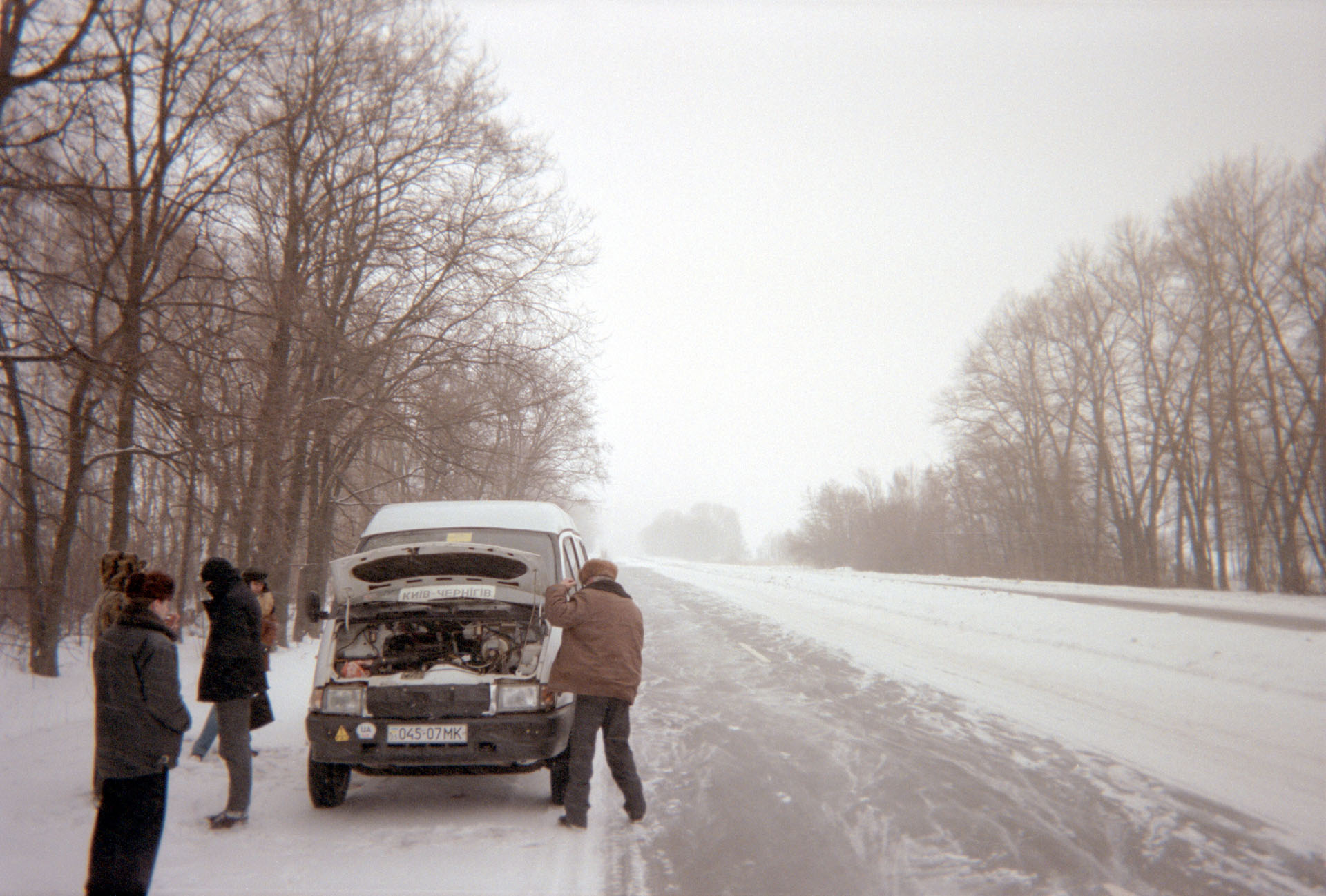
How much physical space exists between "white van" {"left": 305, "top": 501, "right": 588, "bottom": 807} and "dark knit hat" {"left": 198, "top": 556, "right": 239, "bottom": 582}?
68 cm

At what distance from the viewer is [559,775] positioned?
5324 millimetres

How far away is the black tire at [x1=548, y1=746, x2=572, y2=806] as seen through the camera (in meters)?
5.29

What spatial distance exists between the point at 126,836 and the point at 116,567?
2.16 m

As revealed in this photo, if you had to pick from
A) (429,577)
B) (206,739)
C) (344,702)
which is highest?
(429,577)

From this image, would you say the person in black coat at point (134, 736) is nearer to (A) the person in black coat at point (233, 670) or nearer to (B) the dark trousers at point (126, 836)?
(B) the dark trousers at point (126, 836)

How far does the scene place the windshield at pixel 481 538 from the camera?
6367mm

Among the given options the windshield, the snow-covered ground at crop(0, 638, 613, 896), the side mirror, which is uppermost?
the windshield

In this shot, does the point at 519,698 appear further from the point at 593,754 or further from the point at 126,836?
the point at 126,836

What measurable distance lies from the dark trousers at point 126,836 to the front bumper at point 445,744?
1314 millimetres

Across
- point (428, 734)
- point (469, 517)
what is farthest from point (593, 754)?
point (469, 517)

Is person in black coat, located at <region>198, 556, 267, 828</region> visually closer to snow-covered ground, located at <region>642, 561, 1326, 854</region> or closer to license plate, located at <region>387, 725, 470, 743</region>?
license plate, located at <region>387, 725, 470, 743</region>

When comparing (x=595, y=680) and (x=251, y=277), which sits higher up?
(x=251, y=277)

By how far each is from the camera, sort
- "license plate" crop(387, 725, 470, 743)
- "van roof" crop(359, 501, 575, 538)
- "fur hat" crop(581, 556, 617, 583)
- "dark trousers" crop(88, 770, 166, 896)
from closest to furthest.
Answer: "dark trousers" crop(88, 770, 166, 896)
"license plate" crop(387, 725, 470, 743)
"fur hat" crop(581, 556, 617, 583)
"van roof" crop(359, 501, 575, 538)

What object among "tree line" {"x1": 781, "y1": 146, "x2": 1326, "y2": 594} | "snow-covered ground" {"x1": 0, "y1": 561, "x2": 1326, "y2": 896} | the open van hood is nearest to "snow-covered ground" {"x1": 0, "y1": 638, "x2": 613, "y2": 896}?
"snow-covered ground" {"x1": 0, "y1": 561, "x2": 1326, "y2": 896}
